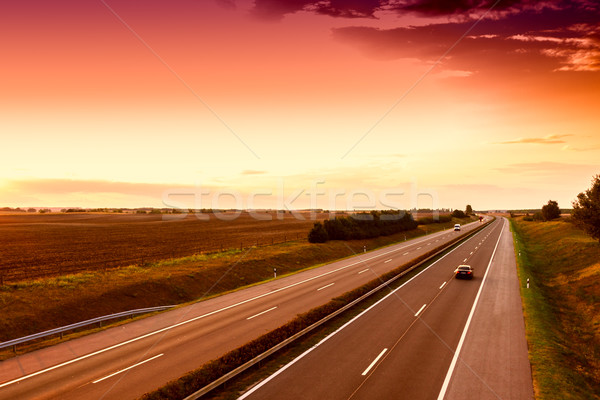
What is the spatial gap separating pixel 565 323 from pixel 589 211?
19.2 meters

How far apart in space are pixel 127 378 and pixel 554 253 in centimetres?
5651

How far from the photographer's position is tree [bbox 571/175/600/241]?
34.8 meters

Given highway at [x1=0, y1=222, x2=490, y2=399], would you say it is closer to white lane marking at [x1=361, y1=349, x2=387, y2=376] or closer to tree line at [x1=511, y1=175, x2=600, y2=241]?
white lane marking at [x1=361, y1=349, x2=387, y2=376]

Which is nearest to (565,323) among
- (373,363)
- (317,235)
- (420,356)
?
(420,356)

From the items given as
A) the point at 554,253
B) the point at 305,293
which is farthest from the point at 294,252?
the point at 554,253

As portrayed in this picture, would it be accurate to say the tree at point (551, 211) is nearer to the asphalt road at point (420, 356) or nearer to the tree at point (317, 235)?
the tree at point (317, 235)

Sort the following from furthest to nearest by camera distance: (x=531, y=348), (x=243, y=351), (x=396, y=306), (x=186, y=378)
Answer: (x=396, y=306) < (x=531, y=348) < (x=243, y=351) < (x=186, y=378)

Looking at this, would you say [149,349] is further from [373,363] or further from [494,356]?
[494,356]

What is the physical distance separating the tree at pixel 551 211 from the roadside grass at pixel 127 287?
10300cm

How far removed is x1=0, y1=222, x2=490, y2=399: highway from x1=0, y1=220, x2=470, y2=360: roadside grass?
2.71 m

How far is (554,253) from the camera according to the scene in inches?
1946

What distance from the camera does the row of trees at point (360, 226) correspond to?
59.1m

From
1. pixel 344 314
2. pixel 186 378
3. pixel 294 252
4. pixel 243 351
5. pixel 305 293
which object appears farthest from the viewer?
pixel 294 252

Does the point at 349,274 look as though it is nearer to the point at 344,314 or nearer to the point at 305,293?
the point at 305,293
